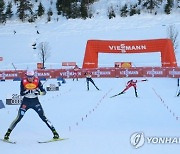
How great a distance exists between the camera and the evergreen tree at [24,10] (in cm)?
8000

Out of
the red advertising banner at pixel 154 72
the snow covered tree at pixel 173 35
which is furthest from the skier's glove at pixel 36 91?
the snow covered tree at pixel 173 35

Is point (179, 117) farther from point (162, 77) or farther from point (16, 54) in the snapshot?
point (16, 54)

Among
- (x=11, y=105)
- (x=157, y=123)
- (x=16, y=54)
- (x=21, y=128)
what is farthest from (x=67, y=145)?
(x=16, y=54)

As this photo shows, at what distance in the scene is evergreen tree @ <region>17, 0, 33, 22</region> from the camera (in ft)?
262

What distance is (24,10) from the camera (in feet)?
268

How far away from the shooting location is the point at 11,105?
18172 millimetres

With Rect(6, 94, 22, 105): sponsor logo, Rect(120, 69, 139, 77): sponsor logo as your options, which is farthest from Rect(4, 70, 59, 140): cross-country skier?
Rect(120, 69, 139, 77): sponsor logo

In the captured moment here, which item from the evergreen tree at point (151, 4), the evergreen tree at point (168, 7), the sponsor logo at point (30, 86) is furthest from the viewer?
the evergreen tree at point (151, 4)

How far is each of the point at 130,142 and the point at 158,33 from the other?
56.6m

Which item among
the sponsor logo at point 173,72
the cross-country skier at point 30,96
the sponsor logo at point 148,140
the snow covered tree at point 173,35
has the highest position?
the snow covered tree at point 173,35

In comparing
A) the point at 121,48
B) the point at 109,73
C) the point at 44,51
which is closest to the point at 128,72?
the point at 109,73

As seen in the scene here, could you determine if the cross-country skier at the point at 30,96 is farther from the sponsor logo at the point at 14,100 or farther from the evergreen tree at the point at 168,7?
the evergreen tree at the point at 168,7

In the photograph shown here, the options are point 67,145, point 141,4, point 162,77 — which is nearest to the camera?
point 67,145

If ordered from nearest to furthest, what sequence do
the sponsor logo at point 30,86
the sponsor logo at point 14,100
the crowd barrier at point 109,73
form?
the sponsor logo at point 30,86, the sponsor logo at point 14,100, the crowd barrier at point 109,73
